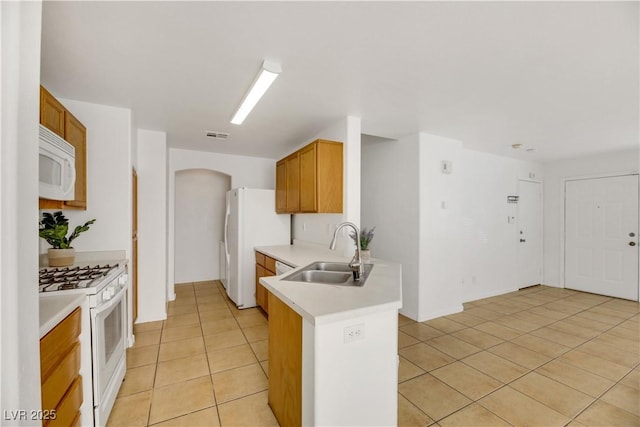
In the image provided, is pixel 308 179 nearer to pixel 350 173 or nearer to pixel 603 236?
pixel 350 173

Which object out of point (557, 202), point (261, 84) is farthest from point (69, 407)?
point (557, 202)

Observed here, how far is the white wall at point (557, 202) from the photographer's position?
480 cm

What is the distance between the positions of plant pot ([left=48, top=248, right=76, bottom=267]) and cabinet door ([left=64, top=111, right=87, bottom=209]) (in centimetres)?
36

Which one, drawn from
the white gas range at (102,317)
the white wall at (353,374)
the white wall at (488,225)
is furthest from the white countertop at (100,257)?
the white wall at (488,225)

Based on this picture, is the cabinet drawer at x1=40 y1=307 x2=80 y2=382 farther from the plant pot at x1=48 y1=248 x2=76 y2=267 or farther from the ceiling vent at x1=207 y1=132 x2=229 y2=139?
the ceiling vent at x1=207 y1=132 x2=229 y2=139

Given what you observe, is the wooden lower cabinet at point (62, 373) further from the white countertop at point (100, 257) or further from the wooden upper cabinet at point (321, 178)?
the wooden upper cabinet at point (321, 178)

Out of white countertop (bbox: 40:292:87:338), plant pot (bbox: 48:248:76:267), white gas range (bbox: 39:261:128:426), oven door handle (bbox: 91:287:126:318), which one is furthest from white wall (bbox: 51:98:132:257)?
white countertop (bbox: 40:292:87:338)

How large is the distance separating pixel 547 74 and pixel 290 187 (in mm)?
2699

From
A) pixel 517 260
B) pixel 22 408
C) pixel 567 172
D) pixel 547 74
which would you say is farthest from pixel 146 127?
pixel 567 172

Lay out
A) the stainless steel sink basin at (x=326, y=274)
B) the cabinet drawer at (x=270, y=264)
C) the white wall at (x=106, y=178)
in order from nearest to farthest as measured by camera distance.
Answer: the stainless steel sink basin at (x=326, y=274) → the white wall at (x=106, y=178) → the cabinet drawer at (x=270, y=264)

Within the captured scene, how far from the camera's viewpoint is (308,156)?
3129 mm

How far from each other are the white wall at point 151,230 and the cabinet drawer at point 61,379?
206 cm

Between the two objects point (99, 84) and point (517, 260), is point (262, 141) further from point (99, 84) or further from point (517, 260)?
point (517, 260)

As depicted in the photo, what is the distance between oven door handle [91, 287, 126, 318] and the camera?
60.2 inches
